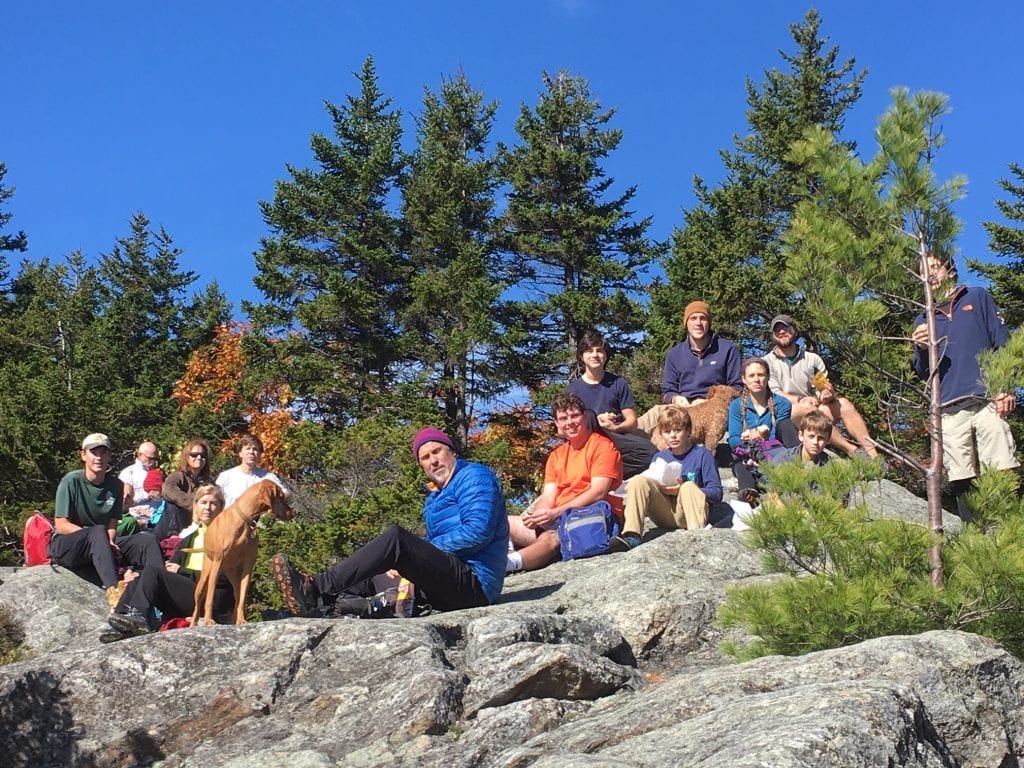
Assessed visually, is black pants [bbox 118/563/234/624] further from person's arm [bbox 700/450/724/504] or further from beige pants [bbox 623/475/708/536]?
person's arm [bbox 700/450/724/504]

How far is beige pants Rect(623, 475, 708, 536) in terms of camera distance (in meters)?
7.93

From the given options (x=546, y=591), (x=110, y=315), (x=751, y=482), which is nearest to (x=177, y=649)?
(x=546, y=591)

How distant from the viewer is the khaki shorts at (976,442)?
21.6ft

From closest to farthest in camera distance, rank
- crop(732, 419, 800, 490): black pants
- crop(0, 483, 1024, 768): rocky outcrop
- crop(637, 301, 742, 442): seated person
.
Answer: crop(0, 483, 1024, 768): rocky outcrop < crop(732, 419, 800, 490): black pants < crop(637, 301, 742, 442): seated person

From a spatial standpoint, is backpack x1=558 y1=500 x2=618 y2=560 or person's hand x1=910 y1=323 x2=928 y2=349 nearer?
person's hand x1=910 y1=323 x2=928 y2=349

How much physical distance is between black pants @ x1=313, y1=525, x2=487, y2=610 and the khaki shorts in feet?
10.3

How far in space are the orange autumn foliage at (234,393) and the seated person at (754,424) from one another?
13.3m

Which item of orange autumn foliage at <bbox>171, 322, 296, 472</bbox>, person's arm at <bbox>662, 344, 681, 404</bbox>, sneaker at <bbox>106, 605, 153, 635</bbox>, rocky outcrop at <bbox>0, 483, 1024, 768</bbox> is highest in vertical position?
orange autumn foliage at <bbox>171, 322, 296, 472</bbox>

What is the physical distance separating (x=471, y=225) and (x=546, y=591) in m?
20.9

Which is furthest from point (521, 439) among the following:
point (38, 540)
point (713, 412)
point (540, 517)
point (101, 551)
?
point (101, 551)

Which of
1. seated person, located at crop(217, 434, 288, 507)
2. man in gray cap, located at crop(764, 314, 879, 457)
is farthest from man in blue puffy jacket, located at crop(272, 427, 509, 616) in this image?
man in gray cap, located at crop(764, 314, 879, 457)

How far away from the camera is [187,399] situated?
1164 inches

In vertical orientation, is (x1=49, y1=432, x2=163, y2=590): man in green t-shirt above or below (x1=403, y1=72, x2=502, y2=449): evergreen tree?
below

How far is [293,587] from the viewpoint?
19.6 feet
